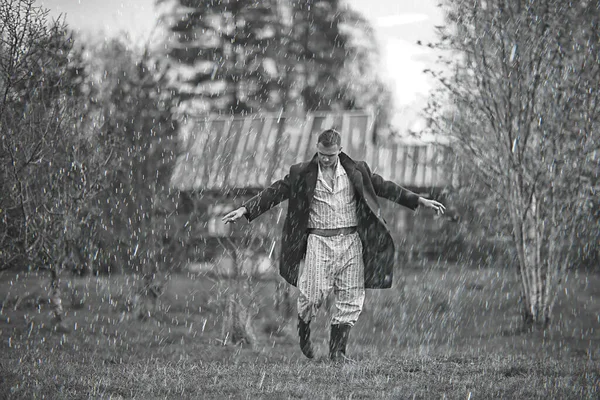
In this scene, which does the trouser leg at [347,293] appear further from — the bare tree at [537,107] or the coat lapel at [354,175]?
the bare tree at [537,107]

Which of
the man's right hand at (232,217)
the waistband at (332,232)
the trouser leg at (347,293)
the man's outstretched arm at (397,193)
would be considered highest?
the man's outstretched arm at (397,193)

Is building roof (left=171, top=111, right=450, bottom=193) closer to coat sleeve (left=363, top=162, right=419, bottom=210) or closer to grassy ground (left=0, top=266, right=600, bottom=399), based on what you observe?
grassy ground (left=0, top=266, right=600, bottom=399)

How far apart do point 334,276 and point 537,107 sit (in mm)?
4856

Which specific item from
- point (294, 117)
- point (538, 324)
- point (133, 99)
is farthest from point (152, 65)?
point (538, 324)

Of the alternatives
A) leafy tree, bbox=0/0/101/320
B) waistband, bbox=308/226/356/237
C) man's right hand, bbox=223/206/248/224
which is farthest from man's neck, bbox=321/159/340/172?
leafy tree, bbox=0/0/101/320

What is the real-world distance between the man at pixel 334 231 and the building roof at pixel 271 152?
3.66 metres

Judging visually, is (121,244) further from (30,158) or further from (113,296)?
(30,158)

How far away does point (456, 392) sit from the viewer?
4.49 m

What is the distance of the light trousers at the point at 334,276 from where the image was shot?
595cm

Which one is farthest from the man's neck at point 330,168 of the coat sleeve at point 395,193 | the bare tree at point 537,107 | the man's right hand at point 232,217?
the bare tree at point 537,107

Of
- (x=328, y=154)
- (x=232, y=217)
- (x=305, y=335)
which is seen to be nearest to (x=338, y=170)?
(x=328, y=154)

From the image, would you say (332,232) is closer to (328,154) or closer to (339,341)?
(328,154)

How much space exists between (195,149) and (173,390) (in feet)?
26.9

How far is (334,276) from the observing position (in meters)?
6.06
